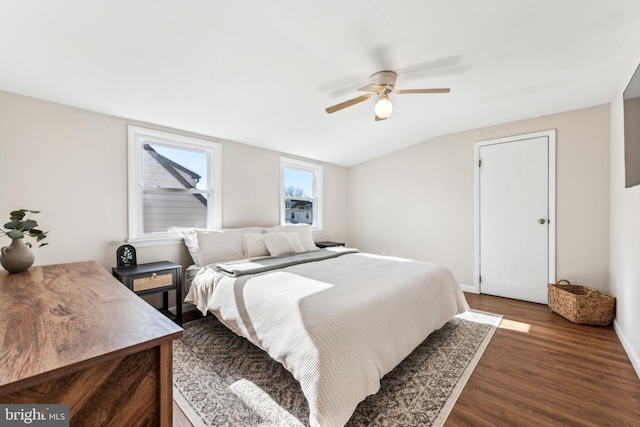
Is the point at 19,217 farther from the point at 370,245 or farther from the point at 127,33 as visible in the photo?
the point at 370,245

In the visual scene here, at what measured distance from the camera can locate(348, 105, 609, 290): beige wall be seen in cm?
323

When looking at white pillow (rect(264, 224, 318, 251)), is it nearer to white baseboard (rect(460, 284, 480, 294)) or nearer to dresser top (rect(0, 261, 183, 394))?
white baseboard (rect(460, 284, 480, 294))

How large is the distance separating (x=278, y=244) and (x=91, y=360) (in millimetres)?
2754

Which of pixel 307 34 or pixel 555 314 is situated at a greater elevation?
pixel 307 34

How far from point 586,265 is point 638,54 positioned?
2.24m

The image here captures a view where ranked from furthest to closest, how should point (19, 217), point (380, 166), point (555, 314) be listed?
1. point (380, 166)
2. point (555, 314)
3. point (19, 217)

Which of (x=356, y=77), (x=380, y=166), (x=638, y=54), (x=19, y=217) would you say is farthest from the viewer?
(x=380, y=166)

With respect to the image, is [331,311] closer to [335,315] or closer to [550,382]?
[335,315]

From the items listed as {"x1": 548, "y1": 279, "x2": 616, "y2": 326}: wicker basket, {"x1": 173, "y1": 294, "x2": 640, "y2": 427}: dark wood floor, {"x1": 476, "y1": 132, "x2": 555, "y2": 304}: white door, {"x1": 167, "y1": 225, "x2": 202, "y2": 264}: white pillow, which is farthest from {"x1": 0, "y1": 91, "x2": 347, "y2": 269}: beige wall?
{"x1": 548, "y1": 279, "x2": 616, "y2": 326}: wicker basket

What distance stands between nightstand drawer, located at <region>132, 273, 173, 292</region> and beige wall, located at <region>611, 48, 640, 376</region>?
3.88m

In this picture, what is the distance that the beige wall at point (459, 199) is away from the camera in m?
3.23

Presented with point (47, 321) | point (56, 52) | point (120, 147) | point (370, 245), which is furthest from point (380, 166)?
point (47, 321)

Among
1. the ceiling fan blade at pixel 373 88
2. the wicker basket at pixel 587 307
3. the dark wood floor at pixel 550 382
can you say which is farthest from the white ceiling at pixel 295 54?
the dark wood floor at pixel 550 382

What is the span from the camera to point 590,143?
3250 mm
